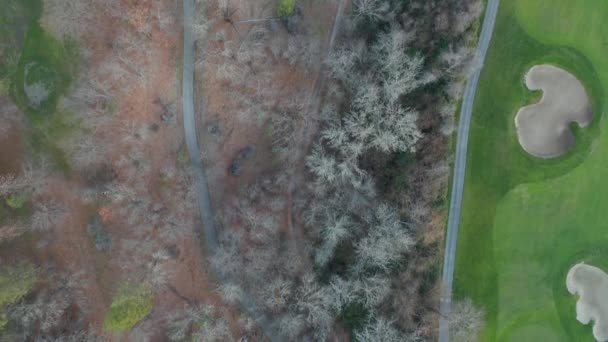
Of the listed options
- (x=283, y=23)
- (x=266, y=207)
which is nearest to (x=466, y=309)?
(x=266, y=207)

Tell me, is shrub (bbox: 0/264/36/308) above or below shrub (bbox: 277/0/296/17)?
below

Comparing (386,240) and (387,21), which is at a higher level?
(387,21)

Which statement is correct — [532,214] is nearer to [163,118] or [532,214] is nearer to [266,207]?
[266,207]

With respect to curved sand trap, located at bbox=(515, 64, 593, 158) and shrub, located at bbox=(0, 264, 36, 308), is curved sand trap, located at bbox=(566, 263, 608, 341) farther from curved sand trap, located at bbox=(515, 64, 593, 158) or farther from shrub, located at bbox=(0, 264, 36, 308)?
shrub, located at bbox=(0, 264, 36, 308)

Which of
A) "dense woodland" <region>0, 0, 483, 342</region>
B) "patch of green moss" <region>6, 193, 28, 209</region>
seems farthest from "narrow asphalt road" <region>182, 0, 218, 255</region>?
"patch of green moss" <region>6, 193, 28, 209</region>

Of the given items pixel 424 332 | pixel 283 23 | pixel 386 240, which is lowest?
pixel 424 332

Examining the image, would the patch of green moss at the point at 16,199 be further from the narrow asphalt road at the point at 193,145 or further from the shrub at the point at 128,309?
the narrow asphalt road at the point at 193,145
